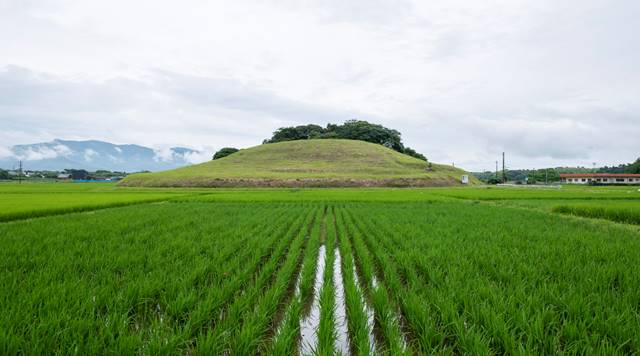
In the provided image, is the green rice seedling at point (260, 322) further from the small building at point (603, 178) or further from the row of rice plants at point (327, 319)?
the small building at point (603, 178)

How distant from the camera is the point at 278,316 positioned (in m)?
4.16

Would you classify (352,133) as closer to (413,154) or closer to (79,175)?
(413,154)

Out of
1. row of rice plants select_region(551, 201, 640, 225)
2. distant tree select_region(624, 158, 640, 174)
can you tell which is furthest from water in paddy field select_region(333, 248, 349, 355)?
distant tree select_region(624, 158, 640, 174)

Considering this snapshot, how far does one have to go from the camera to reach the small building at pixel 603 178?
70000 mm

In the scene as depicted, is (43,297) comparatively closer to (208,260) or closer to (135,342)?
(135,342)

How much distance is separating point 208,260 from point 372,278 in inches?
119

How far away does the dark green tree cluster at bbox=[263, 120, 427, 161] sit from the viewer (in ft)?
320

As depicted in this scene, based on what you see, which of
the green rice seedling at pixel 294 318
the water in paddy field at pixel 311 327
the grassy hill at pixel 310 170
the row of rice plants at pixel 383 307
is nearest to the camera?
the green rice seedling at pixel 294 318

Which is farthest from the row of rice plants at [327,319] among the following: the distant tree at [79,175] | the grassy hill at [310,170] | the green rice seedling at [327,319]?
the distant tree at [79,175]

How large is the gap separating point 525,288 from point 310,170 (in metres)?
56.3

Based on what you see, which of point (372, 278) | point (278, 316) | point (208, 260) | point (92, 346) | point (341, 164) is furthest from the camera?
point (341, 164)

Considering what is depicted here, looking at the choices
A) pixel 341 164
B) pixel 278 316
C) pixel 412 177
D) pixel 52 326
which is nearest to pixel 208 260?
pixel 278 316

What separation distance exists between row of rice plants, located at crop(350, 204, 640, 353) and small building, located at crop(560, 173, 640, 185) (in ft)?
260

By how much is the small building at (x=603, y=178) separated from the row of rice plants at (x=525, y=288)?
79.2 metres
